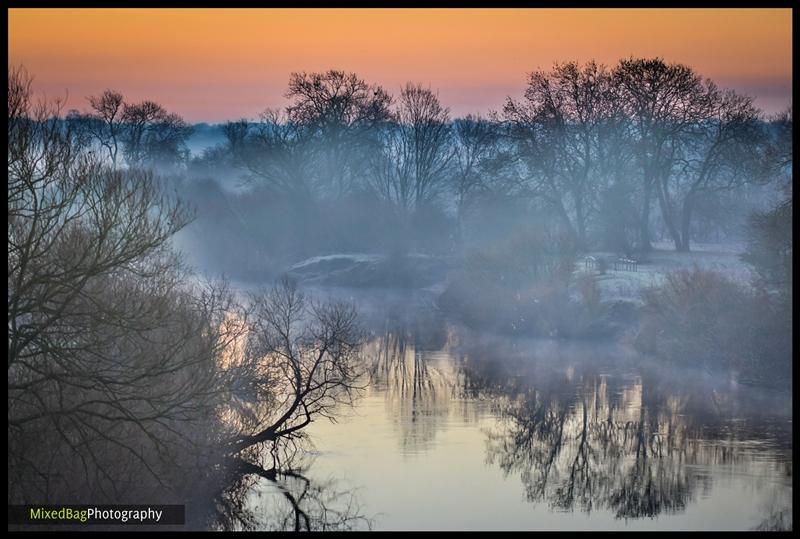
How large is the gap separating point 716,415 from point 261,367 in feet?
42.8

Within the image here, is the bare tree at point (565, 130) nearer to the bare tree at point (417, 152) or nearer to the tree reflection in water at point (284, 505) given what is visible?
the bare tree at point (417, 152)

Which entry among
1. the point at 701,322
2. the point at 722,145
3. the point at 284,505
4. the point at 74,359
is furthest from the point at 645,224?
the point at 74,359

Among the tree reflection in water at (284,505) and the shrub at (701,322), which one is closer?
the tree reflection in water at (284,505)

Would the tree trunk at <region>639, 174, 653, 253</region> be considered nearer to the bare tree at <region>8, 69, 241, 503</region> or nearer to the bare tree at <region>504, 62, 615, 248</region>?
the bare tree at <region>504, 62, 615, 248</region>

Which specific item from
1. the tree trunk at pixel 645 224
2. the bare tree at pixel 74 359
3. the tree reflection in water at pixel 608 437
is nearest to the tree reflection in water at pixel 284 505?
the bare tree at pixel 74 359

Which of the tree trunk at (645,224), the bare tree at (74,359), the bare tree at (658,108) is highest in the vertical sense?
the bare tree at (658,108)

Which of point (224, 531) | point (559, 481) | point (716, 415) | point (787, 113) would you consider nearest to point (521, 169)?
point (787, 113)

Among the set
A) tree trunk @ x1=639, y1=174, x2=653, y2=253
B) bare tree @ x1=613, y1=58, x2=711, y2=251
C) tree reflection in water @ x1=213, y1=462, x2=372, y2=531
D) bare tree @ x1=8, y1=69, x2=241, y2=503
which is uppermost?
bare tree @ x1=613, y1=58, x2=711, y2=251

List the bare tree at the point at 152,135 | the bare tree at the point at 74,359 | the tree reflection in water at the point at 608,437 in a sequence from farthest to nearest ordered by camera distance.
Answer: the bare tree at the point at 152,135 → the tree reflection in water at the point at 608,437 → the bare tree at the point at 74,359

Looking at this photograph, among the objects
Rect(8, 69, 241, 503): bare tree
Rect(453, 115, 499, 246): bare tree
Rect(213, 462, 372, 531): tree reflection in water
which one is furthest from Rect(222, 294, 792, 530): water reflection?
Rect(453, 115, 499, 246): bare tree

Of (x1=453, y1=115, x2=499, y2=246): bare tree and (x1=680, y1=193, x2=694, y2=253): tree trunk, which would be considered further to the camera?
(x1=453, y1=115, x2=499, y2=246): bare tree

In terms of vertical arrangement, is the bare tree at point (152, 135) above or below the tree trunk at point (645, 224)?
above

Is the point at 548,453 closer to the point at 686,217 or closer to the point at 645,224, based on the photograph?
the point at 686,217

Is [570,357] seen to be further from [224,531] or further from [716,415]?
[224,531]
